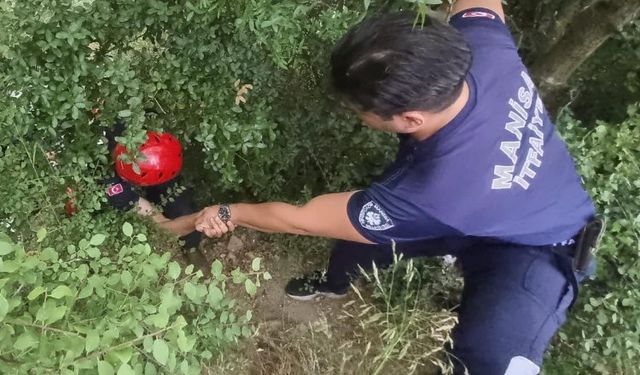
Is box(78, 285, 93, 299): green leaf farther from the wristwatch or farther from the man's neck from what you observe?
the man's neck

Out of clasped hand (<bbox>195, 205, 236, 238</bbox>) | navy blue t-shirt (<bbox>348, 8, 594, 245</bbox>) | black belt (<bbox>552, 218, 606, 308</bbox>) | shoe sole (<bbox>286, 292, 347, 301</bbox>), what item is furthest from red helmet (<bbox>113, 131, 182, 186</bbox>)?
black belt (<bbox>552, 218, 606, 308</bbox>)

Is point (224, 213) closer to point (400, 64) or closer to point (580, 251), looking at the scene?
point (400, 64)

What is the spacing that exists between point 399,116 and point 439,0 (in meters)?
0.79

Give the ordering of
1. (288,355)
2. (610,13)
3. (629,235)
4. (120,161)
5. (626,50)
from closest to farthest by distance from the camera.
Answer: (120,161)
(629,235)
(610,13)
(288,355)
(626,50)

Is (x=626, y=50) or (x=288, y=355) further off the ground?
(x=626, y=50)

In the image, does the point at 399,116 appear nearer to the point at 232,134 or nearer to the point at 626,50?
the point at 232,134

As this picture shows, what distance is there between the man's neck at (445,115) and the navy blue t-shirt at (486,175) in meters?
0.02

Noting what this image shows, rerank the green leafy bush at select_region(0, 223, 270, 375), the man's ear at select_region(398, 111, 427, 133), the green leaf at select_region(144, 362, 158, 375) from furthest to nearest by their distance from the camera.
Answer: the man's ear at select_region(398, 111, 427, 133) < the green leaf at select_region(144, 362, 158, 375) < the green leafy bush at select_region(0, 223, 270, 375)

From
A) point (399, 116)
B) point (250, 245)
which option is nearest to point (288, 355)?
point (250, 245)

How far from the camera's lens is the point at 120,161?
2.39 meters

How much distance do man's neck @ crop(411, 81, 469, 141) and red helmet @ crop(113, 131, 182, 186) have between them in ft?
3.33

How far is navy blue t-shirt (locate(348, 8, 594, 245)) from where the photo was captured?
2.11 meters

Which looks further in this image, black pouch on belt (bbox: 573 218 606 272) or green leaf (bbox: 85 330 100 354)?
black pouch on belt (bbox: 573 218 606 272)

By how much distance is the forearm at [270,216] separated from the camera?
2361mm
